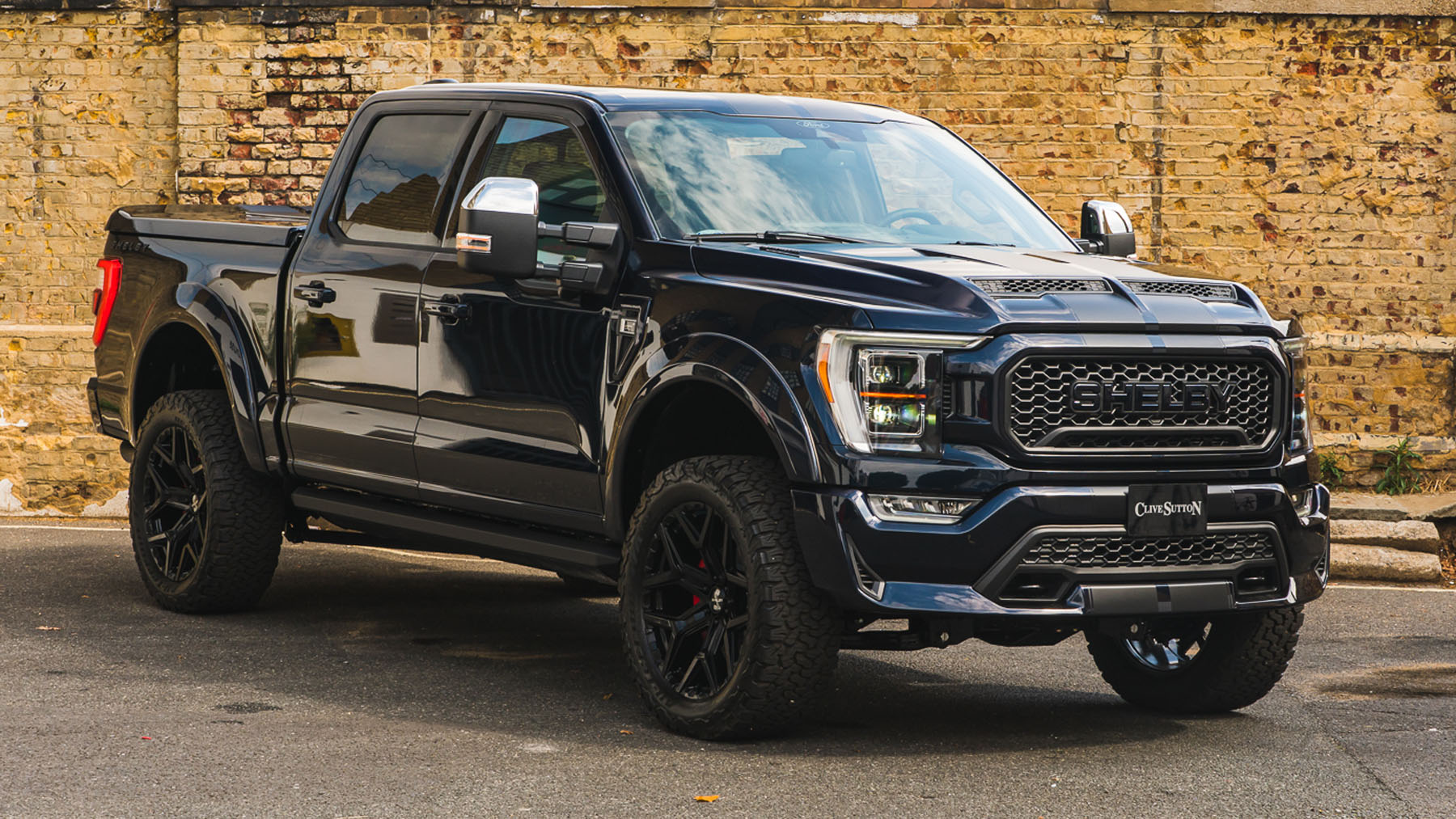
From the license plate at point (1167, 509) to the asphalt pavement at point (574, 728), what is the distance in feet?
2.30

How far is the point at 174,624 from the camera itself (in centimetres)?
752

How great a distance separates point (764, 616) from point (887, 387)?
729 mm

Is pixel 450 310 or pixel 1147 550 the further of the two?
pixel 450 310

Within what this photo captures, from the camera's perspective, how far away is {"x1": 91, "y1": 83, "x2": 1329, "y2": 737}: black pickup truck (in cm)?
505

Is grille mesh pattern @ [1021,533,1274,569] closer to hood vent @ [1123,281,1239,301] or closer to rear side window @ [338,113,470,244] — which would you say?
hood vent @ [1123,281,1239,301]

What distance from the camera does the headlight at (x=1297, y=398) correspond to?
5.55m

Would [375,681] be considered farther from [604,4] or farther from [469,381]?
[604,4]

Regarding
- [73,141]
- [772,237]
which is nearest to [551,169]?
[772,237]

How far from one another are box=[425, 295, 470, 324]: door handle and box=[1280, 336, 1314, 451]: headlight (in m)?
2.70

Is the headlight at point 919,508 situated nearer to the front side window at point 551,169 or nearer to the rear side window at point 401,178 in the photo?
the front side window at point 551,169

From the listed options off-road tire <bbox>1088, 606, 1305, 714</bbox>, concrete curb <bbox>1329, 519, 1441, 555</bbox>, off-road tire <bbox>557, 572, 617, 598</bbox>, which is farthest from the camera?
concrete curb <bbox>1329, 519, 1441, 555</bbox>

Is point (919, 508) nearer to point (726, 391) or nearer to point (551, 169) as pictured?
point (726, 391)

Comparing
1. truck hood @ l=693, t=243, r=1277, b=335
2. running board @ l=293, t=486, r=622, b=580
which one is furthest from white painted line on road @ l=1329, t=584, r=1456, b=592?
running board @ l=293, t=486, r=622, b=580

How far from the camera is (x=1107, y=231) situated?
22.6 ft
